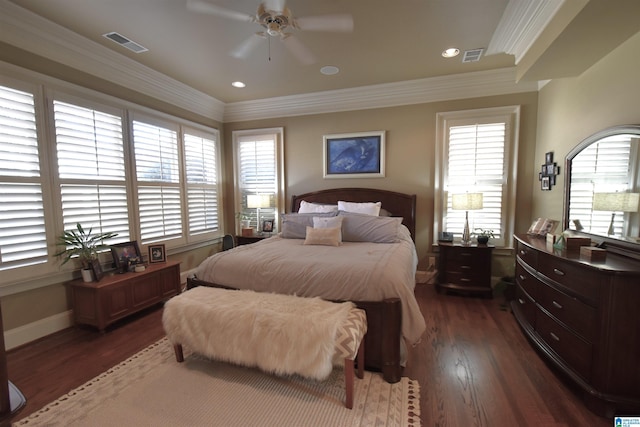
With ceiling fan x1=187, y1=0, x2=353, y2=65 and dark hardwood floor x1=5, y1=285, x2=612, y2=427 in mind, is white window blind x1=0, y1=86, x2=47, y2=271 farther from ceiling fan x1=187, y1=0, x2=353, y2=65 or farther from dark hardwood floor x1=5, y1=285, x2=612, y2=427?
ceiling fan x1=187, y1=0, x2=353, y2=65

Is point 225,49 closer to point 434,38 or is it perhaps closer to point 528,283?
point 434,38

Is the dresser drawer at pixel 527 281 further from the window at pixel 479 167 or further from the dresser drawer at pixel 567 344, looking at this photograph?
the window at pixel 479 167

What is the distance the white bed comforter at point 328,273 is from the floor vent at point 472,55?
7.50 ft

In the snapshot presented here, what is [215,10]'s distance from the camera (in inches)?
93.8

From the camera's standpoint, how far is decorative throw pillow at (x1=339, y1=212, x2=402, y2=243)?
3303mm

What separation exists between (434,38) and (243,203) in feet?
12.2

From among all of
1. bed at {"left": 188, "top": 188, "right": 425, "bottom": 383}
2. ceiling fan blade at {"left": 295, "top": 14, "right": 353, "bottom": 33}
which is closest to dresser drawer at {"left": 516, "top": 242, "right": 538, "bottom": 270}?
bed at {"left": 188, "top": 188, "right": 425, "bottom": 383}

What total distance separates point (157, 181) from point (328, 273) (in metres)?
2.87

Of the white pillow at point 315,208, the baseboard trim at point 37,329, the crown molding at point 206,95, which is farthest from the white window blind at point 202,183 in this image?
the baseboard trim at point 37,329

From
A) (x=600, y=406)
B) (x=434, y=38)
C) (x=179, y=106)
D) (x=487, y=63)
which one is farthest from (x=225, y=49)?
(x=600, y=406)

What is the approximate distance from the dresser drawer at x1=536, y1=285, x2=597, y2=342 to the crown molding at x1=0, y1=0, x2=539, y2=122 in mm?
2768

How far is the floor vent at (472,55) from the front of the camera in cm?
310

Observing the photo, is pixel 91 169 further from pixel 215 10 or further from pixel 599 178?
pixel 599 178

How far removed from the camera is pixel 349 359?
1.74m
